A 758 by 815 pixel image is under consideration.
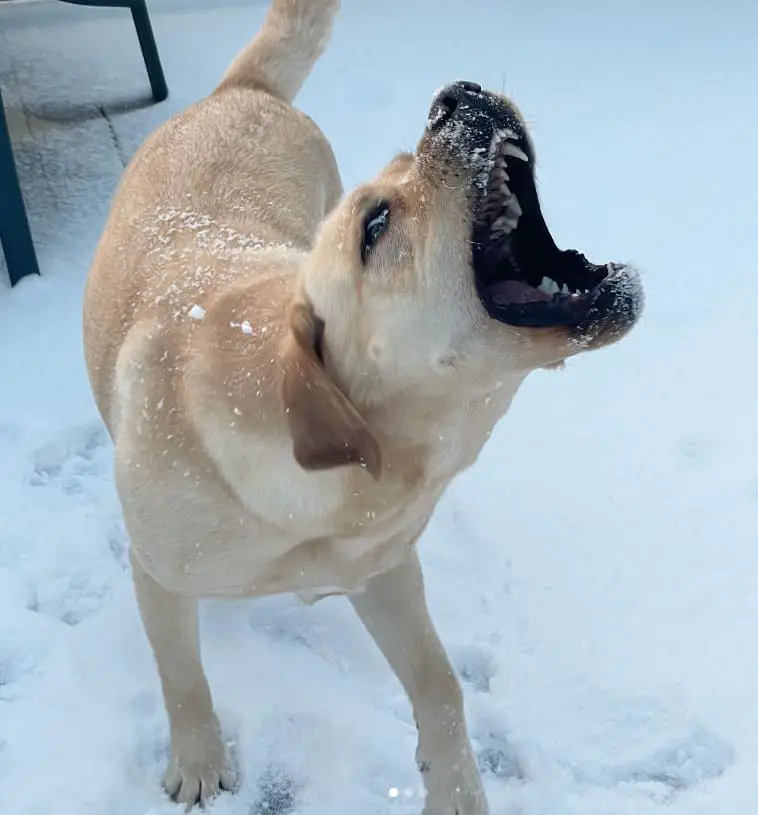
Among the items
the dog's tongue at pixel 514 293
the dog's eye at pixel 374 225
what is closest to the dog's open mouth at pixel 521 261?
the dog's tongue at pixel 514 293

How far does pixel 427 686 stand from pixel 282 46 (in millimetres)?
1563

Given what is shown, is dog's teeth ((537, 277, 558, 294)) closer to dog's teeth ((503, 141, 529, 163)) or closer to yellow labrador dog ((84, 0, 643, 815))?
yellow labrador dog ((84, 0, 643, 815))

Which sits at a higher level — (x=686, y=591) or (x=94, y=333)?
(x=94, y=333)

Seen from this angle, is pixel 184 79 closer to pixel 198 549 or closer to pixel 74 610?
pixel 74 610

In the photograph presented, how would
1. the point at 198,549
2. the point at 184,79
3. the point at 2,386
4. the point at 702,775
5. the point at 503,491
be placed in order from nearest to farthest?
1. the point at 198,549
2. the point at 702,775
3. the point at 503,491
4. the point at 2,386
5. the point at 184,79

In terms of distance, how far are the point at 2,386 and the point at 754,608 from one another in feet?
6.74

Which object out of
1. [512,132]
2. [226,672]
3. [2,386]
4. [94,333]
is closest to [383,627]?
[226,672]

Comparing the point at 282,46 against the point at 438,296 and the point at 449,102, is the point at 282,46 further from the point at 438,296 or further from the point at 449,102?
the point at 438,296

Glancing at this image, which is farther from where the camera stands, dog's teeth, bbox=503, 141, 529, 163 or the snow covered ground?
the snow covered ground

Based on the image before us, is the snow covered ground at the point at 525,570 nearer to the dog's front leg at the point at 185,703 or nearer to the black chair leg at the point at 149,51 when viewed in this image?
the dog's front leg at the point at 185,703

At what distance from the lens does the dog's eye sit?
1504mm

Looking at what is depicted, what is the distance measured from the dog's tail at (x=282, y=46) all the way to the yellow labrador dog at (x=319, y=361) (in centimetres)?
37

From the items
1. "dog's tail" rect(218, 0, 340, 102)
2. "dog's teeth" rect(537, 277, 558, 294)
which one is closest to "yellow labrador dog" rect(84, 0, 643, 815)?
"dog's teeth" rect(537, 277, 558, 294)

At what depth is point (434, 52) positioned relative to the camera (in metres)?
4.76
